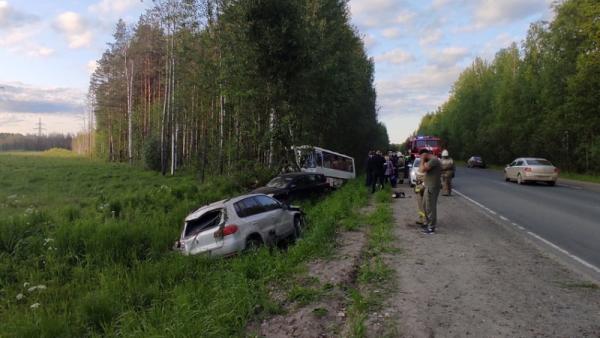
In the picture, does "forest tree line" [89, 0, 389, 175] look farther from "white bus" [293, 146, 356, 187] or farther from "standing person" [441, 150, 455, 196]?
"standing person" [441, 150, 455, 196]

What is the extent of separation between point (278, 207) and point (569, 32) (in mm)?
34876

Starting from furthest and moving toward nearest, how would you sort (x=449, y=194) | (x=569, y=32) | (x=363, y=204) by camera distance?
(x=569, y=32)
(x=449, y=194)
(x=363, y=204)

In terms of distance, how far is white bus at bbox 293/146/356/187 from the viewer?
22.0 meters

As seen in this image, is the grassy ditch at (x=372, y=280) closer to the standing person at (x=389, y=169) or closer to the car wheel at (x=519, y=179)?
the standing person at (x=389, y=169)

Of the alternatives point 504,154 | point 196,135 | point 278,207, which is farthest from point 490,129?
point 278,207

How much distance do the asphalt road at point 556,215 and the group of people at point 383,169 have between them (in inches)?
145

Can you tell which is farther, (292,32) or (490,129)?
(490,129)

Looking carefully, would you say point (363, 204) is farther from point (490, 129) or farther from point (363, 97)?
point (490, 129)

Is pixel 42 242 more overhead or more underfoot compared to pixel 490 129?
more underfoot

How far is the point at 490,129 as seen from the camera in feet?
185

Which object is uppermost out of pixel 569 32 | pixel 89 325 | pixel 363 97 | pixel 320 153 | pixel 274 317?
pixel 569 32

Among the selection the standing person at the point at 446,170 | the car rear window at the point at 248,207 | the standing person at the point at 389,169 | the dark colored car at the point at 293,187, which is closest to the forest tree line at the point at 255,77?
the dark colored car at the point at 293,187

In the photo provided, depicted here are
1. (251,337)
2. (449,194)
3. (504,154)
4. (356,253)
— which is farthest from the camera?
(504,154)

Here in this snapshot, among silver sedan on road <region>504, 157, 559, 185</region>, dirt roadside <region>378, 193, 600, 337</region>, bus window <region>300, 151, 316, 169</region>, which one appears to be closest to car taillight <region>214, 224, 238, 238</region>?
dirt roadside <region>378, 193, 600, 337</region>
